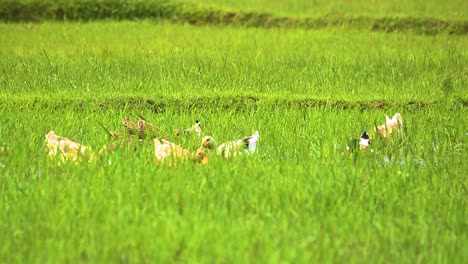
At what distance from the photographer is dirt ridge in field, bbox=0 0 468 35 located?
8.08 meters

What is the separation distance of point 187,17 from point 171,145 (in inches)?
212

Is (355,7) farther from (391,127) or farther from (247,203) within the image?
(247,203)

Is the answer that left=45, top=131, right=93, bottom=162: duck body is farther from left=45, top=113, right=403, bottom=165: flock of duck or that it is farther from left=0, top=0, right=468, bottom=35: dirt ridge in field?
left=0, top=0, right=468, bottom=35: dirt ridge in field

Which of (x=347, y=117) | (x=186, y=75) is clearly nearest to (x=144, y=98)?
(x=186, y=75)

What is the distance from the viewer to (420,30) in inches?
314

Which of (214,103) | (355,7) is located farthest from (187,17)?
(214,103)

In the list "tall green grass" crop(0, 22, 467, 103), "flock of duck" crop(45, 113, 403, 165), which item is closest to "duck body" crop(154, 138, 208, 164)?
"flock of duck" crop(45, 113, 403, 165)

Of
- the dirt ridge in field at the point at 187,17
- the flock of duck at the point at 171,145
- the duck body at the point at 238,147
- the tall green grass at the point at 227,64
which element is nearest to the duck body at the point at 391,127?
the flock of duck at the point at 171,145

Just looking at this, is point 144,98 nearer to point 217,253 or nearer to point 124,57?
point 124,57

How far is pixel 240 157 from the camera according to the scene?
330 centimetres

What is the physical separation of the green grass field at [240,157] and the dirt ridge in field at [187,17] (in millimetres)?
906

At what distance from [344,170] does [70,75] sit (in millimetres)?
2911

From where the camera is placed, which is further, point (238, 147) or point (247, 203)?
point (238, 147)

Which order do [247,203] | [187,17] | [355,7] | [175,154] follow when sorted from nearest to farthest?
[247,203] < [175,154] < [187,17] < [355,7]
